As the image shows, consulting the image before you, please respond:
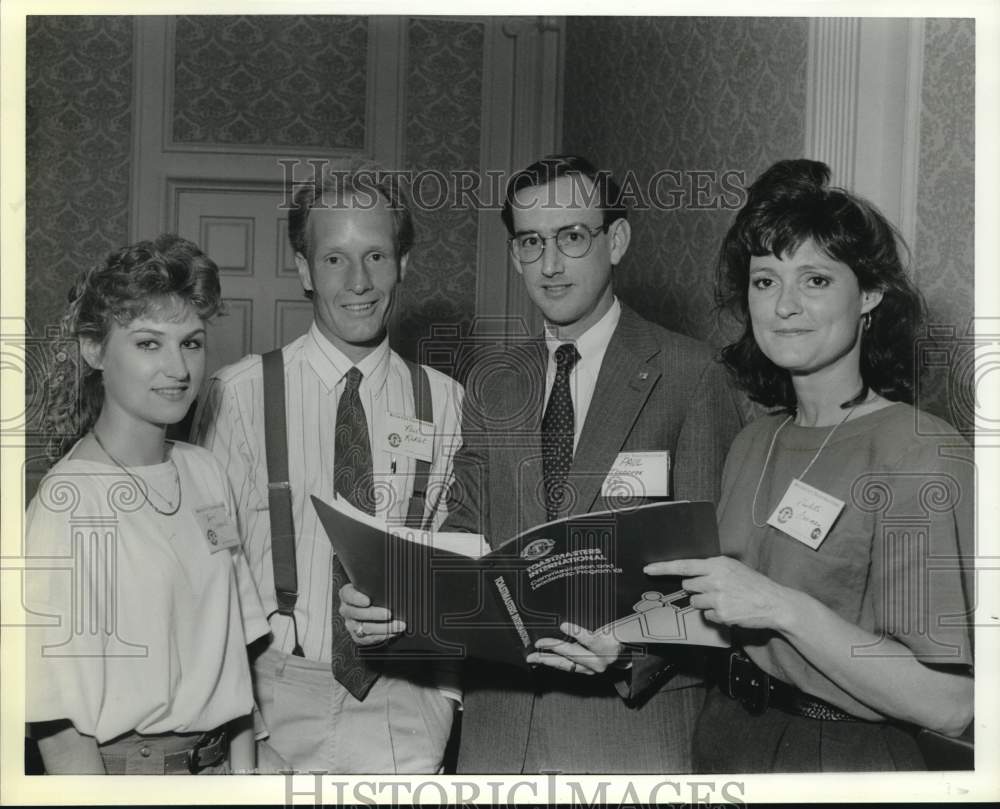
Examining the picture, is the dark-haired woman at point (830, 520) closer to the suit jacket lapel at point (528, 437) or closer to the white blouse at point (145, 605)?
the suit jacket lapel at point (528, 437)

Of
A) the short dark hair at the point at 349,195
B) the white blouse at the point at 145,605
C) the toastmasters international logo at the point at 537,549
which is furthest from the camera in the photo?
the short dark hair at the point at 349,195

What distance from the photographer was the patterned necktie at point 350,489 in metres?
2.20

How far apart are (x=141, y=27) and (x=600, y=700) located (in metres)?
1.65

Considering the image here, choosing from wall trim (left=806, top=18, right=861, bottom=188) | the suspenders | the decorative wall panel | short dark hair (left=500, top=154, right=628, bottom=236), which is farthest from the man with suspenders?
wall trim (left=806, top=18, right=861, bottom=188)

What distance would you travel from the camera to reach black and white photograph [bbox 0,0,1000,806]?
6.81 ft

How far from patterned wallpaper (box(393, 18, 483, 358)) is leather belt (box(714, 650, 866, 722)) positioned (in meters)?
0.88

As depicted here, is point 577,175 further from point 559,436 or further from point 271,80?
point 271,80

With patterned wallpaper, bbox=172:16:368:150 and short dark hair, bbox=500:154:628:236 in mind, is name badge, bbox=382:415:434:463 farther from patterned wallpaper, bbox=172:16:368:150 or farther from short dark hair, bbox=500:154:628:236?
patterned wallpaper, bbox=172:16:368:150

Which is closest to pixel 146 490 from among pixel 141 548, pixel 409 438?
pixel 141 548

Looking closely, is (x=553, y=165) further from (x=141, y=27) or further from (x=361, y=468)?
(x=141, y=27)

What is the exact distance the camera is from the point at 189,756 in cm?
213

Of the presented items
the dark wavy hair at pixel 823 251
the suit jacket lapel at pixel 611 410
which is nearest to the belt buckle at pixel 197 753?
the suit jacket lapel at pixel 611 410

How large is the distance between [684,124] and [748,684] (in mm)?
1193

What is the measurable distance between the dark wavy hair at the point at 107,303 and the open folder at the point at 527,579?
Answer: 0.49m
